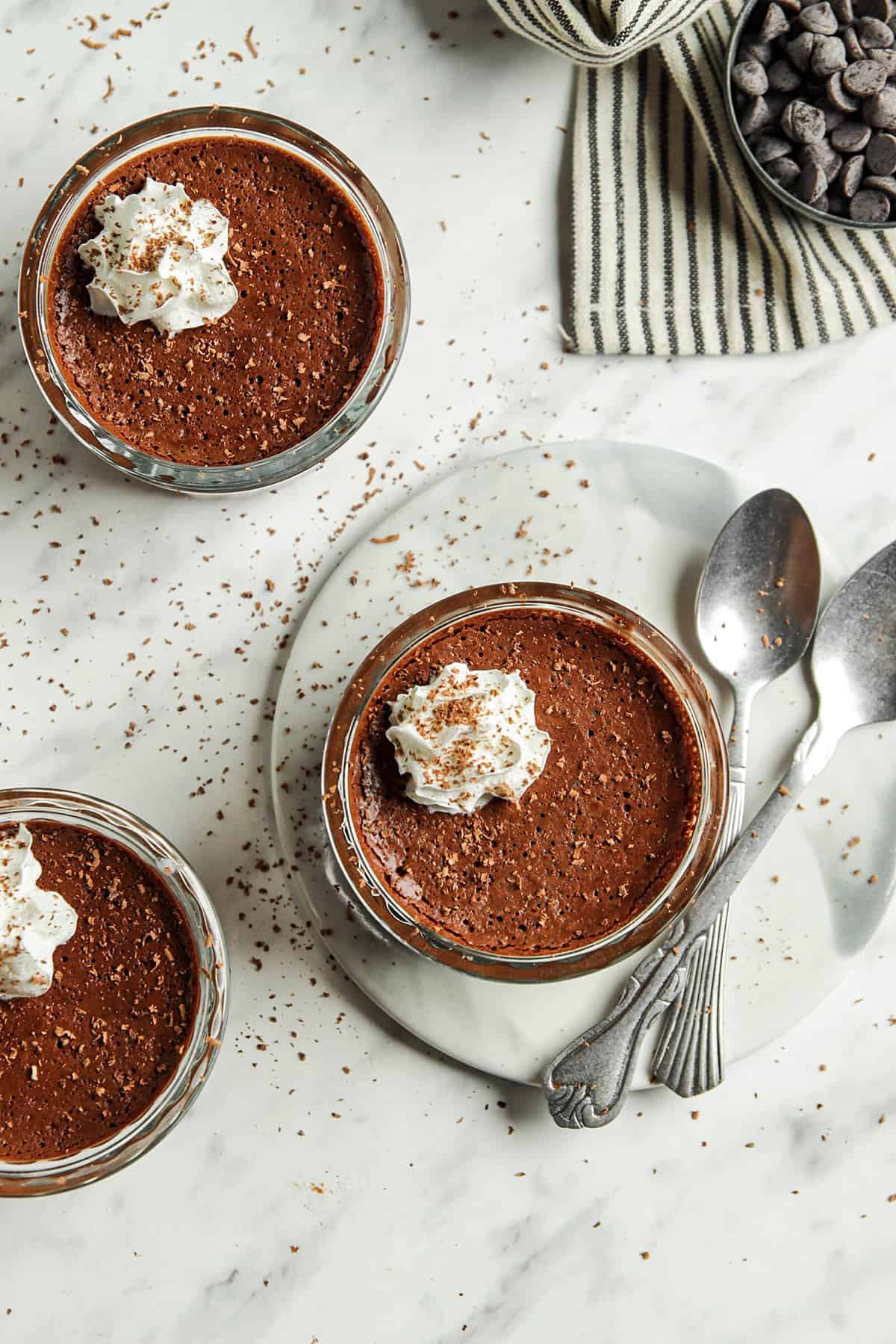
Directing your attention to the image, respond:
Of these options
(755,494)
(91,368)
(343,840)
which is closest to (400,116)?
(91,368)

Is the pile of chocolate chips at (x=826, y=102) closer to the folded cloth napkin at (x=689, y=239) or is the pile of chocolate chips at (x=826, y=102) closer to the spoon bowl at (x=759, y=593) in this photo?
the folded cloth napkin at (x=689, y=239)

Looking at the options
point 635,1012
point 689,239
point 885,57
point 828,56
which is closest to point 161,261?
point 689,239

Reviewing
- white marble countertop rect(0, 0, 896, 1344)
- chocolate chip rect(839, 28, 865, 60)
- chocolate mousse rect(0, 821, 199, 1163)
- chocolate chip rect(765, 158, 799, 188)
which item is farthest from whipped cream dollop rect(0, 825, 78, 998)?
chocolate chip rect(839, 28, 865, 60)

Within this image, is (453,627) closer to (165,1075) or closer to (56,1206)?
(165,1075)

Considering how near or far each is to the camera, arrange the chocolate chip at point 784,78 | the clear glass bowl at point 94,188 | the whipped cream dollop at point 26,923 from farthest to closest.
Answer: the chocolate chip at point 784,78
the clear glass bowl at point 94,188
the whipped cream dollop at point 26,923

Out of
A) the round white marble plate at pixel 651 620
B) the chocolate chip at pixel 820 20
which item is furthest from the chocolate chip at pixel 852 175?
the round white marble plate at pixel 651 620

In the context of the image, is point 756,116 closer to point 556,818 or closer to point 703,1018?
point 556,818
